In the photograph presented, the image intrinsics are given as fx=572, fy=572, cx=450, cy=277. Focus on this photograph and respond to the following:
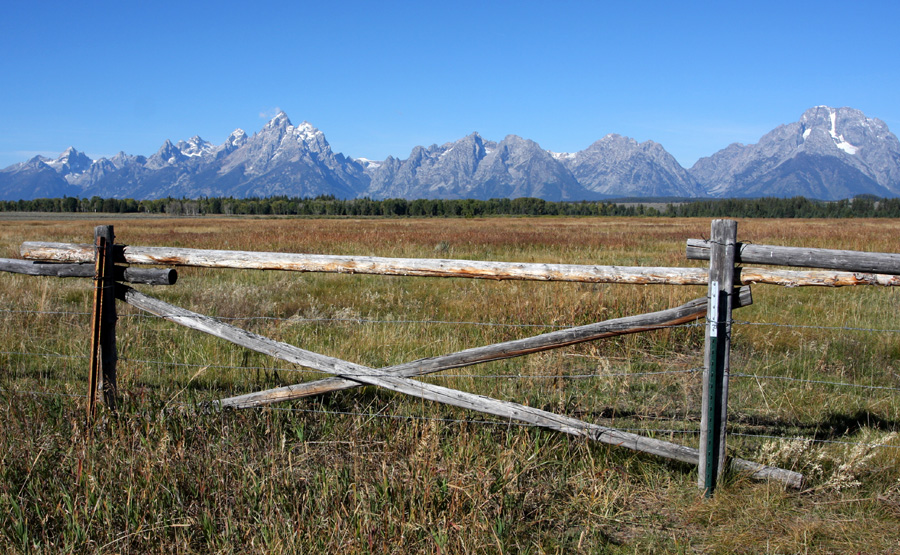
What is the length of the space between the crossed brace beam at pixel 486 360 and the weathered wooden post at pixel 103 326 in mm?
194

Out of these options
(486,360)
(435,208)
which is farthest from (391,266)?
(435,208)

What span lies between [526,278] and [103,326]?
10.6ft

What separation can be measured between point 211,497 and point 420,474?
4.06 feet

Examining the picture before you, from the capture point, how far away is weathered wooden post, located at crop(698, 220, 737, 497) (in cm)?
355

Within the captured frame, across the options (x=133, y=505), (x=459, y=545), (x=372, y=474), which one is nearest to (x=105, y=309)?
(x=133, y=505)

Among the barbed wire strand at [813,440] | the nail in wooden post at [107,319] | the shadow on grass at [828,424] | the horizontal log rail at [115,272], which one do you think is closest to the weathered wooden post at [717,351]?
the barbed wire strand at [813,440]

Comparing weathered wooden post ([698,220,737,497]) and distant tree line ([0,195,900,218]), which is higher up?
distant tree line ([0,195,900,218])

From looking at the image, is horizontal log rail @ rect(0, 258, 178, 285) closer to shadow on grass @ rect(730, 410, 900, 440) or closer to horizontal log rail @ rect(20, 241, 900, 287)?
horizontal log rail @ rect(20, 241, 900, 287)

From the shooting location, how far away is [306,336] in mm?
7074

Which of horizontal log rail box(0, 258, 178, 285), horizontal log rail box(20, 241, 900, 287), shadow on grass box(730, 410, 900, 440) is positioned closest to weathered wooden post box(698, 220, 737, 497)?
horizontal log rail box(20, 241, 900, 287)

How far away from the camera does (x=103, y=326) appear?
437 centimetres

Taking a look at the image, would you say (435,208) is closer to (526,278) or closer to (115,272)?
(115,272)

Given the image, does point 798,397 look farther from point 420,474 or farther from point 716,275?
point 420,474

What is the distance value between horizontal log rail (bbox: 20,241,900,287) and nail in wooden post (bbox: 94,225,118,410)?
0.11 metres
